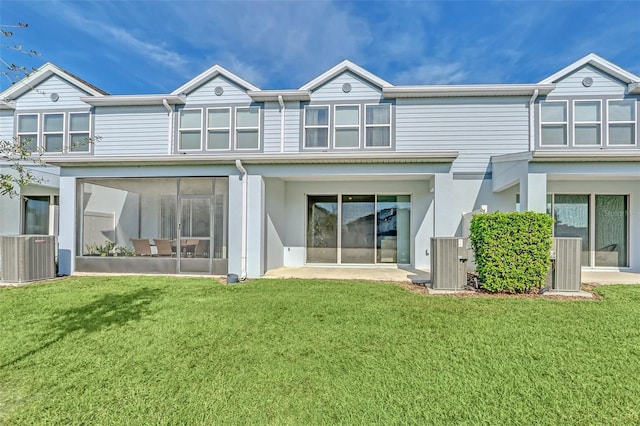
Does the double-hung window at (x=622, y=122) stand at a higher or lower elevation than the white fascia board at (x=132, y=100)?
lower

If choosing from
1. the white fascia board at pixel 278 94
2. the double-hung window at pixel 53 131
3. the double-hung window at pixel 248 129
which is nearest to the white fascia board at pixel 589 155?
the white fascia board at pixel 278 94

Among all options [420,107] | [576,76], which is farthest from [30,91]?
[576,76]

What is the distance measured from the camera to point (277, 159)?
28.5 feet

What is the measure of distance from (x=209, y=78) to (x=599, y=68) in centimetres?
1394

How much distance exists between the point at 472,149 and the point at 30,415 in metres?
11.8

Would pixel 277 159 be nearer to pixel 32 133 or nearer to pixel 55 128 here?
pixel 55 128

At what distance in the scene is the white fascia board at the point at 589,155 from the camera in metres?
7.59

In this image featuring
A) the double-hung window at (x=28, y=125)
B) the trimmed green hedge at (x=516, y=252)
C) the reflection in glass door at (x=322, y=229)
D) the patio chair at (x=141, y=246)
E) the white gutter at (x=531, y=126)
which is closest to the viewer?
the trimmed green hedge at (x=516, y=252)

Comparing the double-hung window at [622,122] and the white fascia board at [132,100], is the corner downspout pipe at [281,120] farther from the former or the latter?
the double-hung window at [622,122]

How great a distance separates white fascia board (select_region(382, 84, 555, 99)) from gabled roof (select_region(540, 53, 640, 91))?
575 millimetres

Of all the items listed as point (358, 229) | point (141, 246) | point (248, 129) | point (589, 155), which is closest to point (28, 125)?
point (141, 246)

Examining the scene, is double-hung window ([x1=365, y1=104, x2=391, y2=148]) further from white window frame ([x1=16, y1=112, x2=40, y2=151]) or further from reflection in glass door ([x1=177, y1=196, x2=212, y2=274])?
white window frame ([x1=16, y1=112, x2=40, y2=151])

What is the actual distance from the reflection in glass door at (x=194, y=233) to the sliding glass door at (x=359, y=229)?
3714 mm

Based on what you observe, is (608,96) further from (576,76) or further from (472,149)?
(472,149)
